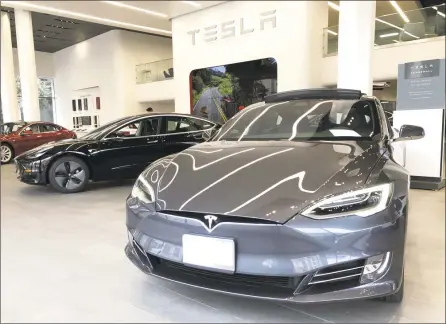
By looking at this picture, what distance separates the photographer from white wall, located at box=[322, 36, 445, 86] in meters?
0.60

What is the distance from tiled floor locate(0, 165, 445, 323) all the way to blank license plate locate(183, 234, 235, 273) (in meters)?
0.30

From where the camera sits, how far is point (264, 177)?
1.33 metres

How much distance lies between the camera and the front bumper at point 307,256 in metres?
1.15

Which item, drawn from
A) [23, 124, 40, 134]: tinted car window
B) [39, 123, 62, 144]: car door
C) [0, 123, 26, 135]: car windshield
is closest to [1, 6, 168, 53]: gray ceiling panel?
[0, 123, 26, 135]: car windshield

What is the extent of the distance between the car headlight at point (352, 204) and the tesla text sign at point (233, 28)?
26.8 inches

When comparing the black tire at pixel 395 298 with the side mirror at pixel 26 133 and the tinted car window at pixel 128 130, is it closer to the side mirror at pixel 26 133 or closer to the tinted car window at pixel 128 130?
the tinted car window at pixel 128 130

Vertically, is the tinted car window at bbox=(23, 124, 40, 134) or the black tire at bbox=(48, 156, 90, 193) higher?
the tinted car window at bbox=(23, 124, 40, 134)

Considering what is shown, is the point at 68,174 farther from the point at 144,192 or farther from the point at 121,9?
the point at 121,9

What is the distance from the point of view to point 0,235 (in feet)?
2.40

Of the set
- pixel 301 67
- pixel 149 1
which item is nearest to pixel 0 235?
pixel 149 1

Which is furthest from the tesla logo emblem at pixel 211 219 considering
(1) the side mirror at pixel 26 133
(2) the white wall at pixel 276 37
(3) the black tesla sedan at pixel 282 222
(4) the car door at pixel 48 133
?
(4) the car door at pixel 48 133

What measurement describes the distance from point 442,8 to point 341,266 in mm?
801

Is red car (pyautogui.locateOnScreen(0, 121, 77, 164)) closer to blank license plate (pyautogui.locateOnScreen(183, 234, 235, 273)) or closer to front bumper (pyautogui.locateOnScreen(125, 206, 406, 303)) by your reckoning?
blank license plate (pyautogui.locateOnScreen(183, 234, 235, 273))

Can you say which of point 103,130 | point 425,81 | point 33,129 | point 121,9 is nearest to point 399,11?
point 425,81
